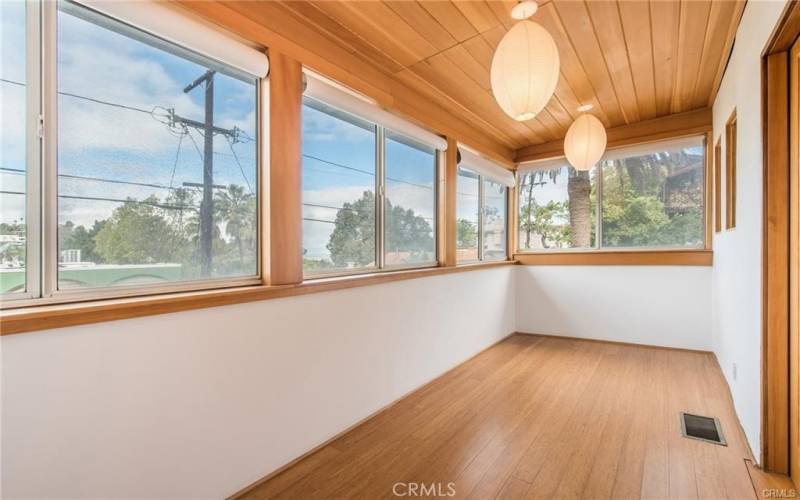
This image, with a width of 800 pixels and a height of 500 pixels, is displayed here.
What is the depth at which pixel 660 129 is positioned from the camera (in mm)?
3791

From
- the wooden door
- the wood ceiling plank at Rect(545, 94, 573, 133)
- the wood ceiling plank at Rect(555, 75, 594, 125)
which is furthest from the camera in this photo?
the wood ceiling plank at Rect(545, 94, 573, 133)

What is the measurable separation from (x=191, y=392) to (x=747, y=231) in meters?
2.98

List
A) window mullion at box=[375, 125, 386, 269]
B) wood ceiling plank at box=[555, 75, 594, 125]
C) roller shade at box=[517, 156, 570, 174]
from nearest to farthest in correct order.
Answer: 1. window mullion at box=[375, 125, 386, 269]
2. wood ceiling plank at box=[555, 75, 594, 125]
3. roller shade at box=[517, 156, 570, 174]

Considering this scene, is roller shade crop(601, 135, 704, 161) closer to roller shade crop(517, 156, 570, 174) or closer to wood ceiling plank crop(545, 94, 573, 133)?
roller shade crop(517, 156, 570, 174)

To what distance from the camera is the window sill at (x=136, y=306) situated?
1.10 metres

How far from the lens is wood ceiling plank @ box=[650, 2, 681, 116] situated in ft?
6.72

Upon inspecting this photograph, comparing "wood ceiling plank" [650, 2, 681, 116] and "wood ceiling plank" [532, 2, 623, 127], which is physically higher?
"wood ceiling plank" [650, 2, 681, 116]

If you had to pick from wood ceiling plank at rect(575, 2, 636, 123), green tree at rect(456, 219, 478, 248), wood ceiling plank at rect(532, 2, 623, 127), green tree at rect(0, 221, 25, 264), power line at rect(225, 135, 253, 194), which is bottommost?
green tree at rect(0, 221, 25, 264)

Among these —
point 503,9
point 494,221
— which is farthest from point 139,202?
point 494,221

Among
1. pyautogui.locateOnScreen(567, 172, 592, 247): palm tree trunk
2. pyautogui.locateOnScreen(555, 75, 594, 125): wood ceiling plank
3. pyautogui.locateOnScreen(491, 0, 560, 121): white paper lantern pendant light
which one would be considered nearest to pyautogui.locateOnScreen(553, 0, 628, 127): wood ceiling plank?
pyautogui.locateOnScreen(555, 75, 594, 125): wood ceiling plank

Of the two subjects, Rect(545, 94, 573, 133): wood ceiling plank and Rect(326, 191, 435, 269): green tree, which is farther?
Rect(545, 94, 573, 133): wood ceiling plank

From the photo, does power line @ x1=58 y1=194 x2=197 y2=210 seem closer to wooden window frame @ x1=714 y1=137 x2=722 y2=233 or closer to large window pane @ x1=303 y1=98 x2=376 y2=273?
large window pane @ x1=303 y1=98 x2=376 y2=273

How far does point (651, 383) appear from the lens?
290 centimetres

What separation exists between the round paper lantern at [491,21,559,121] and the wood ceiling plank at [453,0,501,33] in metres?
0.30
